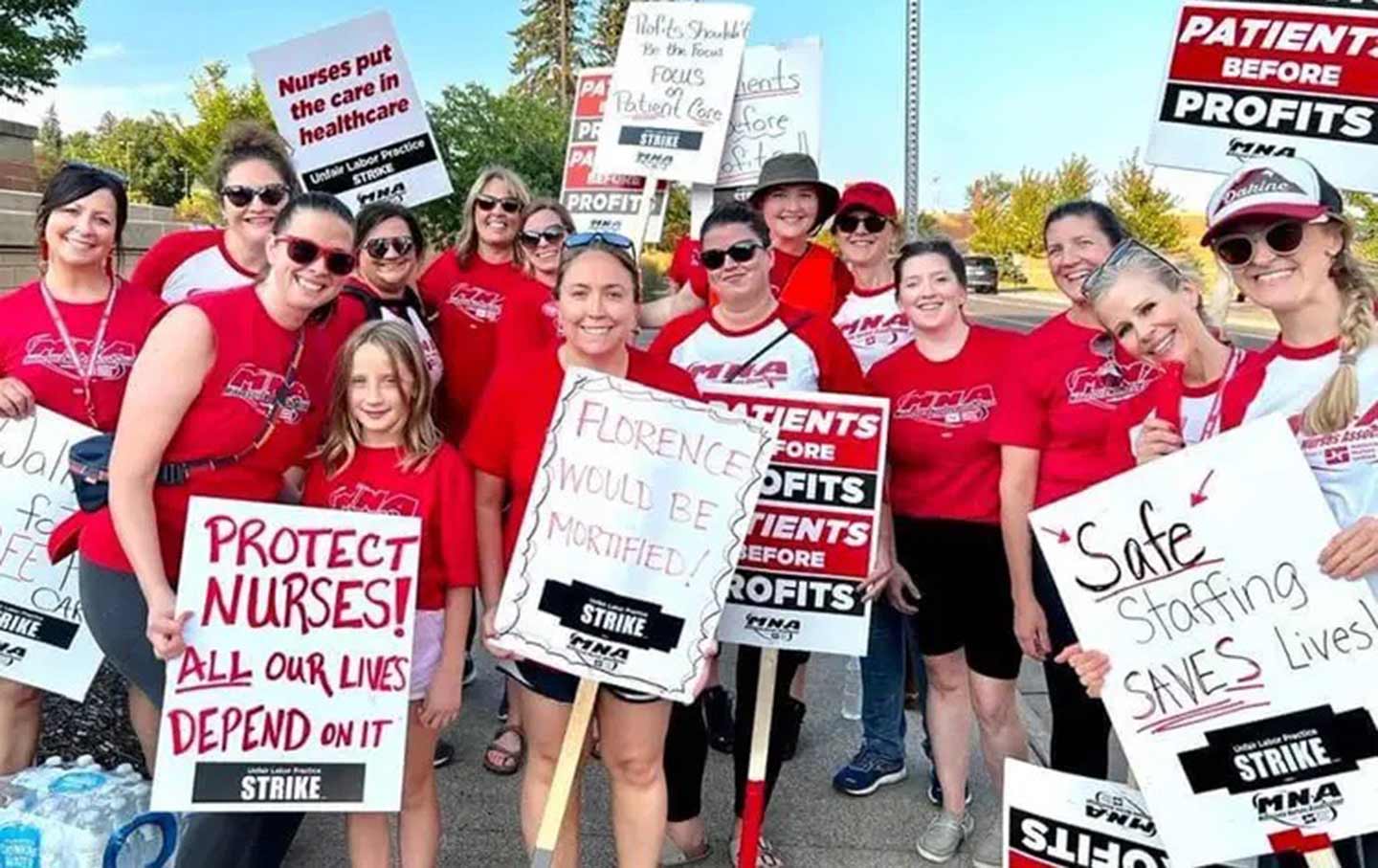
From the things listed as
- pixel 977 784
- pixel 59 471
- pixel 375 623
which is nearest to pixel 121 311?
pixel 59 471

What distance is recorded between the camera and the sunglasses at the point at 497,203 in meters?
4.24

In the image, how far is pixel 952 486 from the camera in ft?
10.8

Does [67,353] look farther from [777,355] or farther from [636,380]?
[777,355]

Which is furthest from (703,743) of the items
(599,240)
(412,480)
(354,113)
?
(354,113)

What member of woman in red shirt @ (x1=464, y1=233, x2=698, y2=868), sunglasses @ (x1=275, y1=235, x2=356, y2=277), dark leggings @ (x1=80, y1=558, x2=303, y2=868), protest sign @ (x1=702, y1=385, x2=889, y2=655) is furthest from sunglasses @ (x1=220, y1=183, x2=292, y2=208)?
protest sign @ (x1=702, y1=385, x2=889, y2=655)

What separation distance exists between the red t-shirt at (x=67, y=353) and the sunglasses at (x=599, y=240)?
119 cm

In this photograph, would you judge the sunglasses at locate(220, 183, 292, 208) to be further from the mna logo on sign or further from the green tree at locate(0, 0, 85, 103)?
the green tree at locate(0, 0, 85, 103)

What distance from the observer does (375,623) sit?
8.40ft

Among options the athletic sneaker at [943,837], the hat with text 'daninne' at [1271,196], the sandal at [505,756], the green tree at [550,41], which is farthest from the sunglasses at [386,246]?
the green tree at [550,41]

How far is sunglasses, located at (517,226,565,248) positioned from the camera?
413 centimetres

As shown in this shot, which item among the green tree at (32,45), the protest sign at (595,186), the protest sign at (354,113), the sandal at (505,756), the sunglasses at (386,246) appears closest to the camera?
the sunglasses at (386,246)

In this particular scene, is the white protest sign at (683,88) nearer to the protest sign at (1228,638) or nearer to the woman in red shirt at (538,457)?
the woman in red shirt at (538,457)

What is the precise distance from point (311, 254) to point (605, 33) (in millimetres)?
58793

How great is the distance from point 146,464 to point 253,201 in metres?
1.35
